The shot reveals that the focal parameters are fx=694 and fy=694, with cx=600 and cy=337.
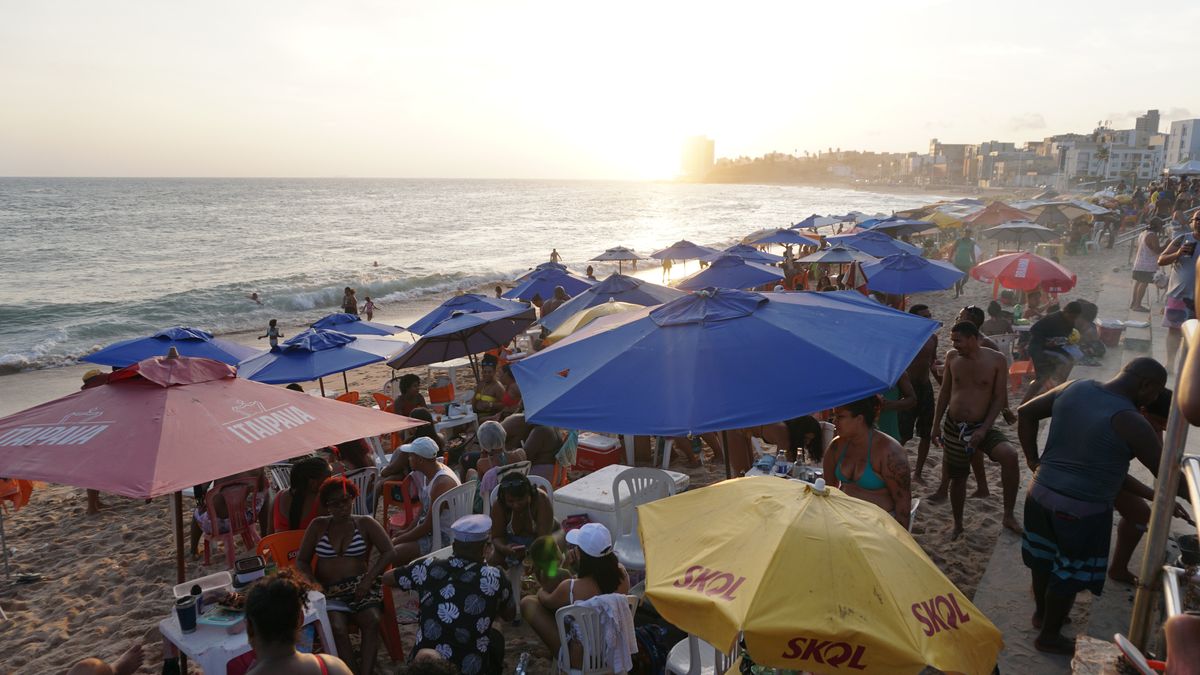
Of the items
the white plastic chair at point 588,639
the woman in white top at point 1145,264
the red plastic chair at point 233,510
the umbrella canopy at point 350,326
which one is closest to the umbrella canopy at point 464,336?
the umbrella canopy at point 350,326

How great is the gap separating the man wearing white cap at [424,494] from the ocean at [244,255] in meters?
19.0

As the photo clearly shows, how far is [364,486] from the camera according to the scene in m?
5.98

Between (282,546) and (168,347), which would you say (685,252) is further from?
(282,546)

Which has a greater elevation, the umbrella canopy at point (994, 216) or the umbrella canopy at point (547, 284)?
the umbrella canopy at point (994, 216)

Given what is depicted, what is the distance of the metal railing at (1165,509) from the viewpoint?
2.38 metres

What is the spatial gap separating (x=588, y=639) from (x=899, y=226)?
21977 millimetres

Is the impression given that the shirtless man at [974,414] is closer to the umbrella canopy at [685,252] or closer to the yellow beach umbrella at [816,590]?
the yellow beach umbrella at [816,590]

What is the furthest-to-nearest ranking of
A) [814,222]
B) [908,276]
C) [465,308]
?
[814,222]
[908,276]
[465,308]

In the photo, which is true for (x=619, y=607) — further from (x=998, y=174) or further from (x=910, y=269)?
(x=998, y=174)

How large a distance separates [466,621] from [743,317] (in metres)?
2.33

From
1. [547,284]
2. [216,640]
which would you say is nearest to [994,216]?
[547,284]

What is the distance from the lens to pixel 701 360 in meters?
3.81

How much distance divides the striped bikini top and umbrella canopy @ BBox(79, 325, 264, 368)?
15.1ft

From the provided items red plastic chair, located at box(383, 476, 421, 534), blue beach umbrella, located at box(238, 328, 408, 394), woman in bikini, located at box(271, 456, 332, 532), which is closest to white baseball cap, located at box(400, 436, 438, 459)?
red plastic chair, located at box(383, 476, 421, 534)
